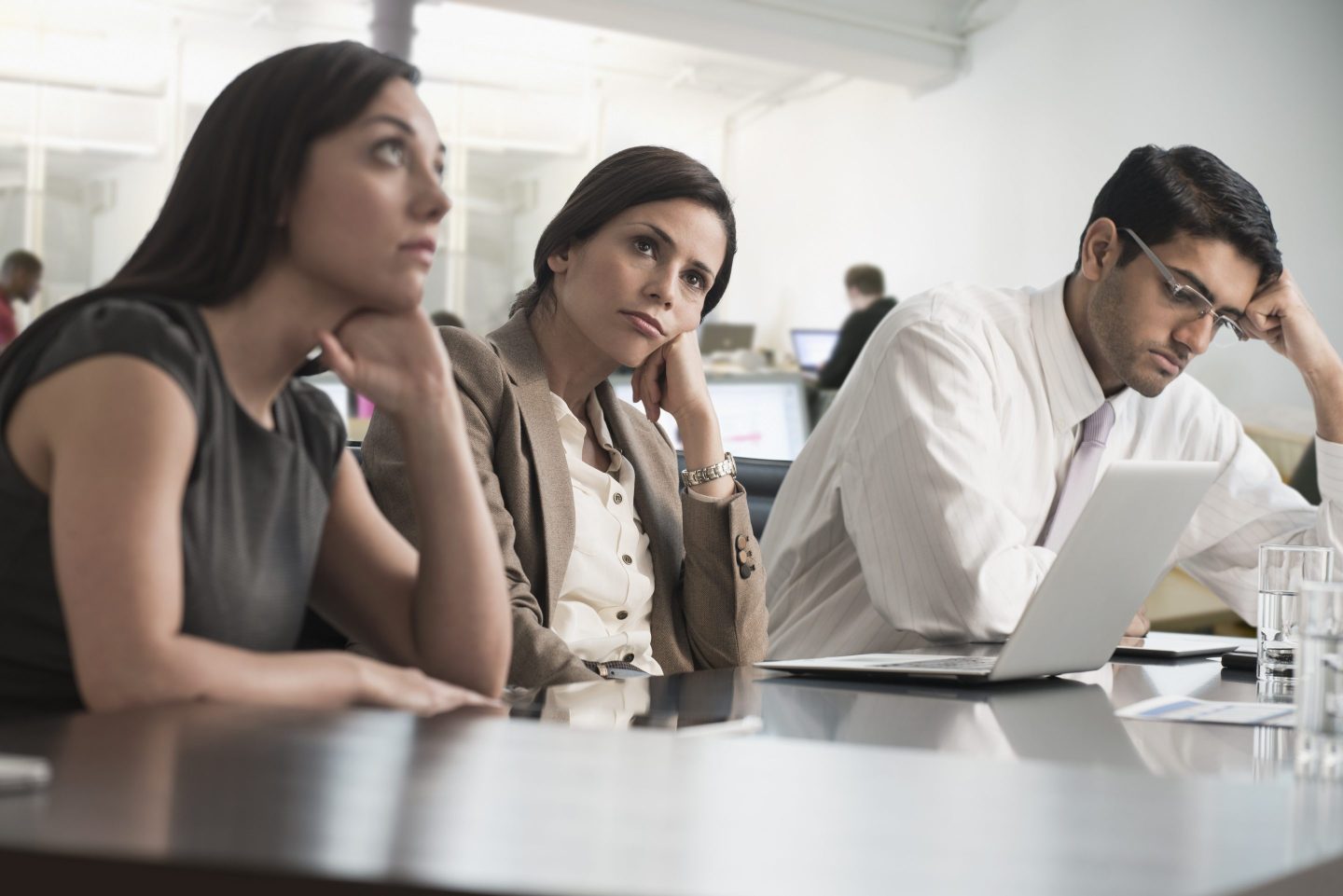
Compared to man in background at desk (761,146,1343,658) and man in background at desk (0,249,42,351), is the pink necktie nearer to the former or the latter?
man in background at desk (761,146,1343,658)

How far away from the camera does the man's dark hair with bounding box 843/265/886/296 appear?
967 centimetres

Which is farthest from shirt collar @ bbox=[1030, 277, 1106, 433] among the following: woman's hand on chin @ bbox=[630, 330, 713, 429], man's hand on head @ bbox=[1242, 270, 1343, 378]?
woman's hand on chin @ bbox=[630, 330, 713, 429]

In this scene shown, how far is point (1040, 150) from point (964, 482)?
7.24m

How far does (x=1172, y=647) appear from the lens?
182 cm

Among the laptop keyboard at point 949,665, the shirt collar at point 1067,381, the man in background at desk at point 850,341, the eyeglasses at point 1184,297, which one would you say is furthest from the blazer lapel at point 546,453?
the man in background at desk at point 850,341

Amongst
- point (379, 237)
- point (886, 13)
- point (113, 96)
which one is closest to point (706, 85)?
point (886, 13)

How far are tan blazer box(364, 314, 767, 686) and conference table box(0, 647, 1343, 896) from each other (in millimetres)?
677

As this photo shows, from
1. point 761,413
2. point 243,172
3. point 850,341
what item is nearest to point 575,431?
point 243,172

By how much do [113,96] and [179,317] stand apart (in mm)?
10304

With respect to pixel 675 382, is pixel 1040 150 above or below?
above

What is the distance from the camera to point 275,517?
1.09 m

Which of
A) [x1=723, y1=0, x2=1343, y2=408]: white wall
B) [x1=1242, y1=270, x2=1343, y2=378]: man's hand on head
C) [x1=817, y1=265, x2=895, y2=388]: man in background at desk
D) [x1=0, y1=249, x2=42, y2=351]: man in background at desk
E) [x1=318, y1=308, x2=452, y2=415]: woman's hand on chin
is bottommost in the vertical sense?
[x1=318, y1=308, x2=452, y2=415]: woman's hand on chin

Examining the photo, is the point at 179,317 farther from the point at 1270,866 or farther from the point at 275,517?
the point at 1270,866

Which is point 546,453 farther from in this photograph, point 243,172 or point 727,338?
point 727,338
